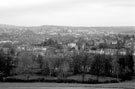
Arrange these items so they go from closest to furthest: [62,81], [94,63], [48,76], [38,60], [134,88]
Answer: [134,88]
[62,81]
[48,76]
[94,63]
[38,60]

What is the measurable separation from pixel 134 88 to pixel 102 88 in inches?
124

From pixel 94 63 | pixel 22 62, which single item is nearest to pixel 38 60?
pixel 22 62

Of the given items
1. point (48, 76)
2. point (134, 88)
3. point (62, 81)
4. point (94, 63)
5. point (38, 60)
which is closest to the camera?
point (134, 88)

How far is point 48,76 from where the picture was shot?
35594mm

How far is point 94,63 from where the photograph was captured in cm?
3803

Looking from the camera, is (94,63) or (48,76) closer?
(48,76)

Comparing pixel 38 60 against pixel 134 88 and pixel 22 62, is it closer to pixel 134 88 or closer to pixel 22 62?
pixel 22 62

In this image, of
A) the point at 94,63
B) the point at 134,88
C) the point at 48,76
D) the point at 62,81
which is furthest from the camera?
Result: the point at 94,63

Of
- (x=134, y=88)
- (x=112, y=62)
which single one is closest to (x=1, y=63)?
(x=112, y=62)

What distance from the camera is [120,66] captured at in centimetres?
3731

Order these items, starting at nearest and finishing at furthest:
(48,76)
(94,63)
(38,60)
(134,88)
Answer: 1. (134,88)
2. (48,76)
3. (94,63)
4. (38,60)

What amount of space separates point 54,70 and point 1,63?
24.2ft

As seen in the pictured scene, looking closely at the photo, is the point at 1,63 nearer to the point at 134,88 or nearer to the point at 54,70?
the point at 54,70

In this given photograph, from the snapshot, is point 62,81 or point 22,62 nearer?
point 62,81
